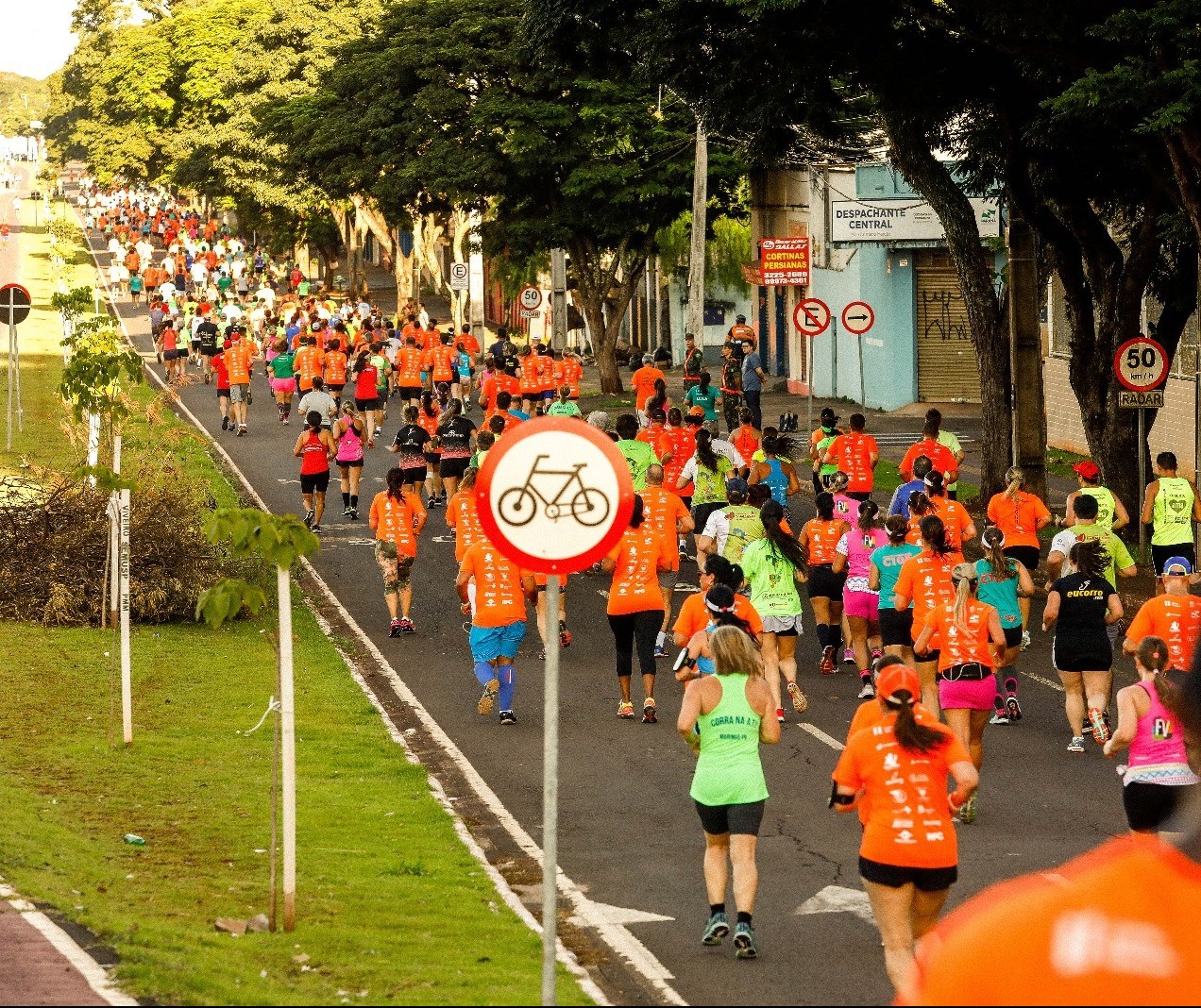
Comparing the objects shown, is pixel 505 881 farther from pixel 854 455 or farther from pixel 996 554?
pixel 854 455

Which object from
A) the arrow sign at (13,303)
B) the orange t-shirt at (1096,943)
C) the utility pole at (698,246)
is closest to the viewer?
the orange t-shirt at (1096,943)

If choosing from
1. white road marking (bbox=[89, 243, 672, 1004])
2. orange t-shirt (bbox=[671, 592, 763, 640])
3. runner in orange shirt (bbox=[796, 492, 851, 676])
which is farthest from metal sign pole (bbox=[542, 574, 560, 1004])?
runner in orange shirt (bbox=[796, 492, 851, 676])

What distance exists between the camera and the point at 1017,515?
56.0 feet

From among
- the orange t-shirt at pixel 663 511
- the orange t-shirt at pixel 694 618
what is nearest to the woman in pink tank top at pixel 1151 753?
the orange t-shirt at pixel 694 618

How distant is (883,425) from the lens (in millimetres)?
37250

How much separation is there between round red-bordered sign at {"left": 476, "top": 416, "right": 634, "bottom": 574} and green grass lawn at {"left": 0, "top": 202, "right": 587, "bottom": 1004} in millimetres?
1920

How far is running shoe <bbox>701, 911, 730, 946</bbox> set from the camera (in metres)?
9.02

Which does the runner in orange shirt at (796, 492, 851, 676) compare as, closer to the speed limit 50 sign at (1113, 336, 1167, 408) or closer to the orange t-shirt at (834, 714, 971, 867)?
the speed limit 50 sign at (1113, 336, 1167, 408)

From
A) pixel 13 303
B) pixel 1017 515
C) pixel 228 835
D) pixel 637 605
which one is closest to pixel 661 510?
pixel 637 605

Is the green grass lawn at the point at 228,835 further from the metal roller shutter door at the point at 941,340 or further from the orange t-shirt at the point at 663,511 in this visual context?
the metal roller shutter door at the point at 941,340

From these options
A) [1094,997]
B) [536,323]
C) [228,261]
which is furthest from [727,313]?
[1094,997]

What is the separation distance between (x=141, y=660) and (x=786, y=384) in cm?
3008

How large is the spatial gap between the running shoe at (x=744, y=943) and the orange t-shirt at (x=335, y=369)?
28330mm

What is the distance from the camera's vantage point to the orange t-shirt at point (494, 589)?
47.9 feet
